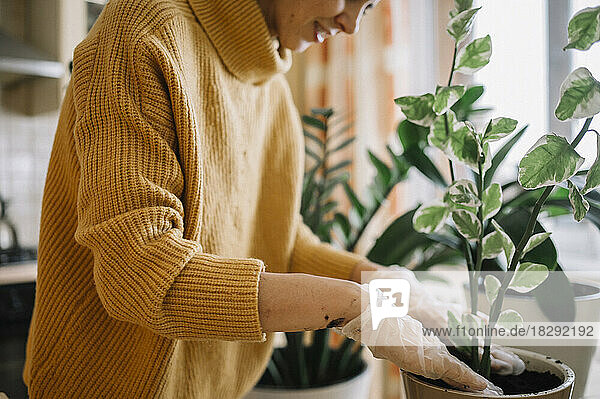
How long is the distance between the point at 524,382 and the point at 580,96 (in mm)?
365

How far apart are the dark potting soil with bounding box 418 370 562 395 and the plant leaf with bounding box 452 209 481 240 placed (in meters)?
0.18

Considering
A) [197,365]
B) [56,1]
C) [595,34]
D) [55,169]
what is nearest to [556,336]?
[595,34]

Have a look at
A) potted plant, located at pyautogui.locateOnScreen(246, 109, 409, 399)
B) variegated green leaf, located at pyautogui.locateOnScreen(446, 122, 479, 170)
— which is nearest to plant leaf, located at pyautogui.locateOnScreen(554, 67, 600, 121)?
variegated green leaf, located at pyautogui.locateOnScreen(446, 122, 479, 170)

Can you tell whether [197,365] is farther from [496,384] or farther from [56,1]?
[56,1]

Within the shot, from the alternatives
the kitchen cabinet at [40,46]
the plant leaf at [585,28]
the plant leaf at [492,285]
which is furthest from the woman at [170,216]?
the kitchen cabinet at [40,46]

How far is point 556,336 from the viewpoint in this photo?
0.74 m

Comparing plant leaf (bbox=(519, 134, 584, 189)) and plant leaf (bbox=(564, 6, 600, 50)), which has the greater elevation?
plant leaf (bbox=(564, 6, 600, 50))

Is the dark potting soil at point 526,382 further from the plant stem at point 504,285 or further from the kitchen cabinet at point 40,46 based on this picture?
the kitchen cabinet at point 40,46

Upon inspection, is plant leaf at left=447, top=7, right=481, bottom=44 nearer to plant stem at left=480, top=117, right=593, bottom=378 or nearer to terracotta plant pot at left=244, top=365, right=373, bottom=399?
plant stem at left=480, top=117, right=593, bottom=378

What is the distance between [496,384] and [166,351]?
0.44 meters

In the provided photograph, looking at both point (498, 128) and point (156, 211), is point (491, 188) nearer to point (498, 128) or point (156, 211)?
point (498, 128)

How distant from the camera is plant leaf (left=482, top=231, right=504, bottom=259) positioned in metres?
0.64

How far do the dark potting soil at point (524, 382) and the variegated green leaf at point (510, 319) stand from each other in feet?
0.26

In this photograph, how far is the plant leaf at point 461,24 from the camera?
63 cm
